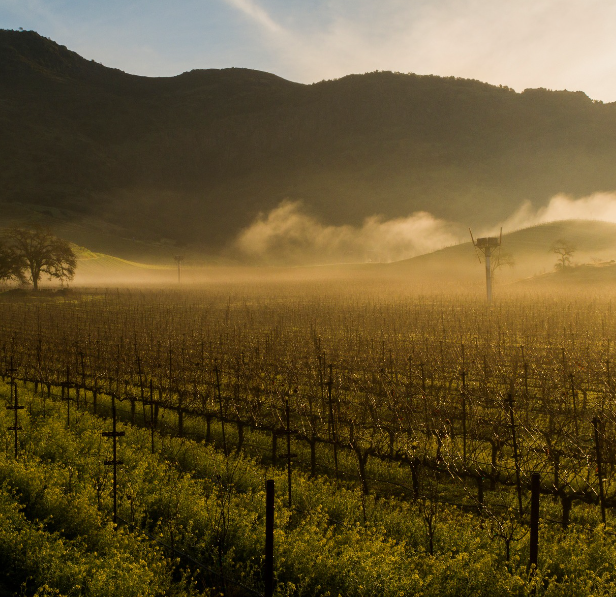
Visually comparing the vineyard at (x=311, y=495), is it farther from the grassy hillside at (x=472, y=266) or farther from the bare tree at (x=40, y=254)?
the grassy hillside at (x=472, y=266)

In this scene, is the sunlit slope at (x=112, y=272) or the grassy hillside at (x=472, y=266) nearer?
the grassy hillside at (x=472, y=266)

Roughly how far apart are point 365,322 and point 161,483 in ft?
94.2

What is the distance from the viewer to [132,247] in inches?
7525

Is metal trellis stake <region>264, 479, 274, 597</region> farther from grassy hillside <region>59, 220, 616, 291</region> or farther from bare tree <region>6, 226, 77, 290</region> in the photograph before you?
bare tree <region>6, 226, 77, 290</region>

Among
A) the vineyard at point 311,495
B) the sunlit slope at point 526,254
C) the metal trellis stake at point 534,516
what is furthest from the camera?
the sunlit slope at point 526,254

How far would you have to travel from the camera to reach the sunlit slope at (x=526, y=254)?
10325cm

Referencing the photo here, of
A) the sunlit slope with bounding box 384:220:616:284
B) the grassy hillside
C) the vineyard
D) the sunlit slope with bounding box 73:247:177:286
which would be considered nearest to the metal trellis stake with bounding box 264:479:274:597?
the vineyard

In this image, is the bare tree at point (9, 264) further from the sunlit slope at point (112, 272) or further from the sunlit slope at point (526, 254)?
the sunlit slope at point (526, 254)

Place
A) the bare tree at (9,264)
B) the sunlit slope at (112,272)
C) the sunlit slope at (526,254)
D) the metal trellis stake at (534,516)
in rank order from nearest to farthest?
1. the metal trellis stake at (534,516)
2. the bare tree at (9,264)
3. the sunlit slope at (526,254)
4. the sunlit slope at (112,272)

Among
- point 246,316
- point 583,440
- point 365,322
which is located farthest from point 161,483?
point 246,316

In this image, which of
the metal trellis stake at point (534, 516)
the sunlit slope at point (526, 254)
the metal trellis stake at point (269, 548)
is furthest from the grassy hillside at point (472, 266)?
the metal trellis stake at point (269, 548)

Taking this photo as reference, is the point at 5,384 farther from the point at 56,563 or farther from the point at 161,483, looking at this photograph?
the point at 56,563

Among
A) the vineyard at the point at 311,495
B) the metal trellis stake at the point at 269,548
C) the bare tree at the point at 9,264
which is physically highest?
the bare tree at the point at 9,264

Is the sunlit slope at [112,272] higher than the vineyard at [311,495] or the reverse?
higher
